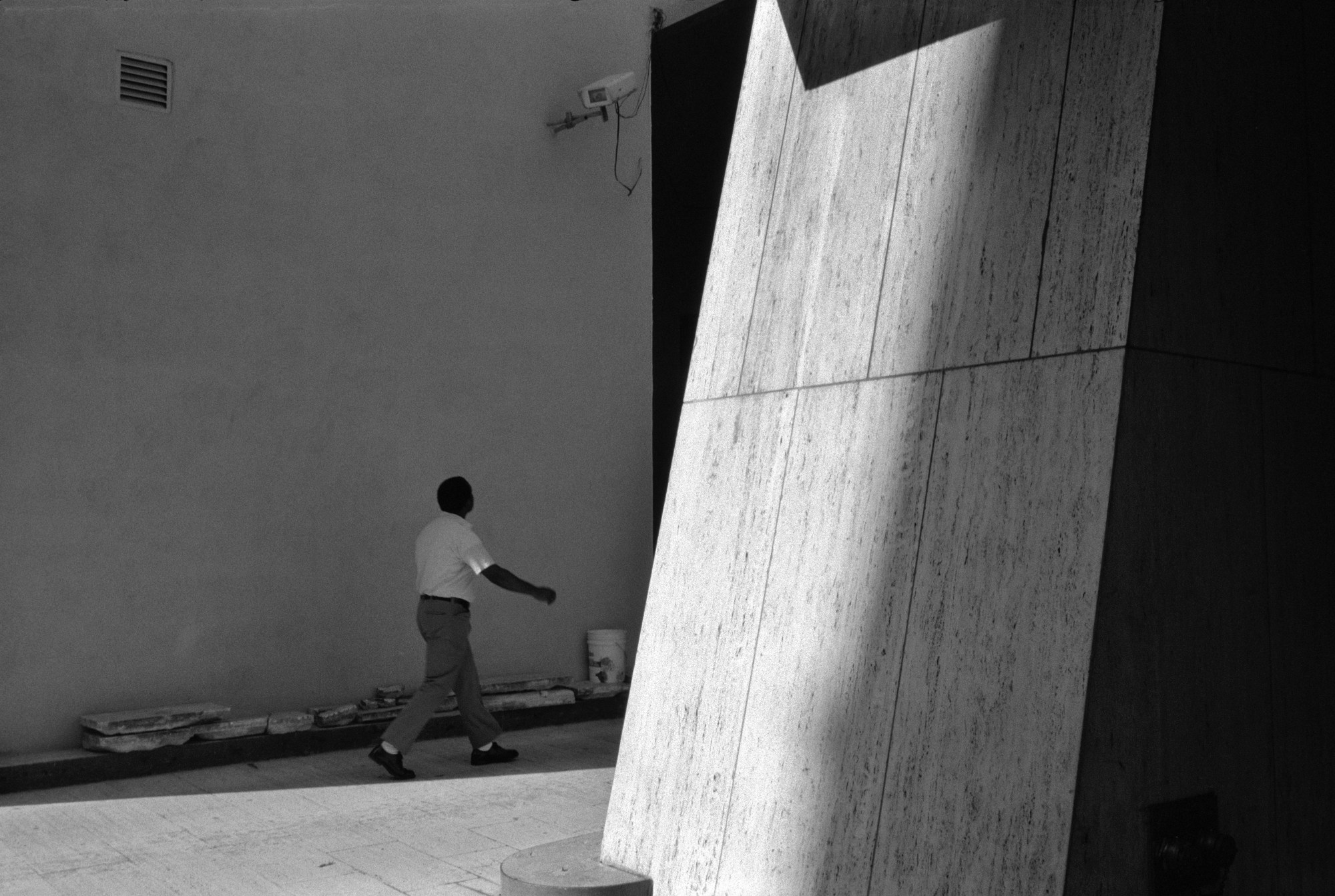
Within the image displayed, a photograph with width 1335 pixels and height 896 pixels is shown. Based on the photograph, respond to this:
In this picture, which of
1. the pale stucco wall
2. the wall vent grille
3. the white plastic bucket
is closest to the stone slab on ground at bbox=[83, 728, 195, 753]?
the pale stucco wall

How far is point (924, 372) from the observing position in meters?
4.43

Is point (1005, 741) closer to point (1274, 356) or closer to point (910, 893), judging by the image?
point (910, 893)

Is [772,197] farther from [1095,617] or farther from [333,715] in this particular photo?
[333,715]

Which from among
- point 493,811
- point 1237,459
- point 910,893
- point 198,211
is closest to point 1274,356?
point 1237,459

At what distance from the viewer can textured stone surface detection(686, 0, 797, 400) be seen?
17.5 feet

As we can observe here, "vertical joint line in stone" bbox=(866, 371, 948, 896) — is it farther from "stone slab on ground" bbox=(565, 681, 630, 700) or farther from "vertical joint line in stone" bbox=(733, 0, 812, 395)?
"stone slab on ground" bbox=(565, 681, 630, 700)

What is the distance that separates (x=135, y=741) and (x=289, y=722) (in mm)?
1065

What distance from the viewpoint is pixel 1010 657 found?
Answer: 3.90 meters

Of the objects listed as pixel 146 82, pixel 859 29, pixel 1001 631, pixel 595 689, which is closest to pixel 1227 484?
pixel 1001 631

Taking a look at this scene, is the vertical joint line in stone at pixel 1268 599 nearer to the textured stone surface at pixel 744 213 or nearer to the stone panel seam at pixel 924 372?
the stone panel seam at pixel 924 372

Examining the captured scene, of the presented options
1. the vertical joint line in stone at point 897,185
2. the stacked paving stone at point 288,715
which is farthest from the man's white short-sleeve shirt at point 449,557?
the vertical joint line in stone at point 897,185

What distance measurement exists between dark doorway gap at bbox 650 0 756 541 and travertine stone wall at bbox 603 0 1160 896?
282 inches

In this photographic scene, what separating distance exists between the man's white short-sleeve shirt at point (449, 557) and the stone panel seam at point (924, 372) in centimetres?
318

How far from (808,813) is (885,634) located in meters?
0.66
